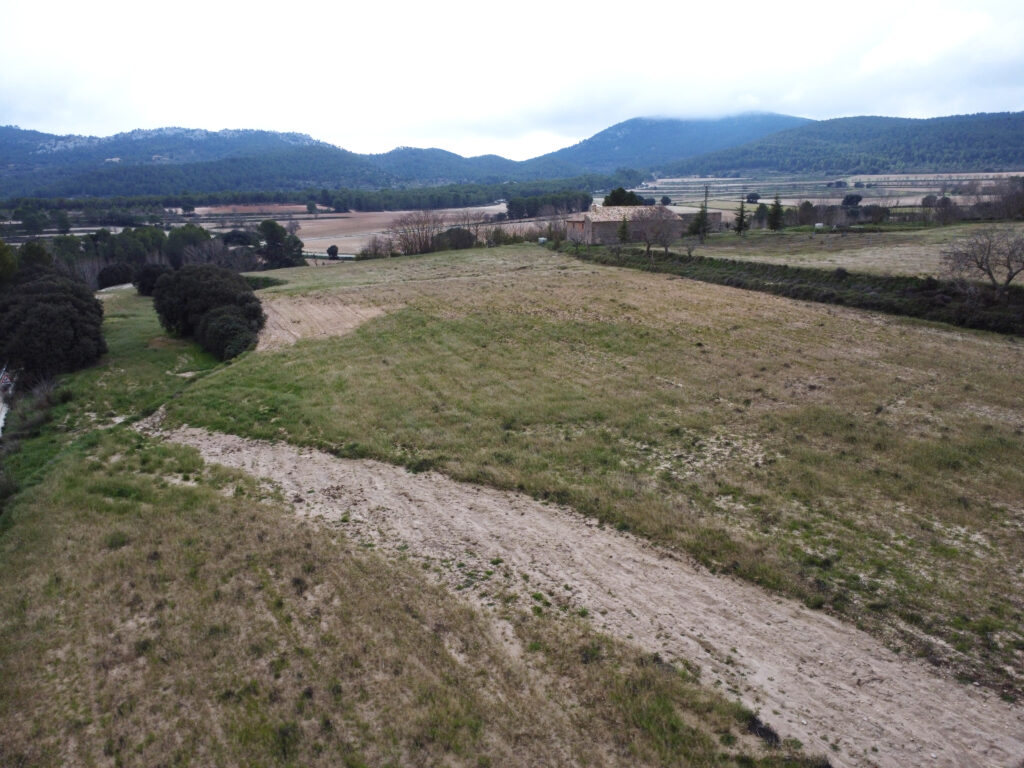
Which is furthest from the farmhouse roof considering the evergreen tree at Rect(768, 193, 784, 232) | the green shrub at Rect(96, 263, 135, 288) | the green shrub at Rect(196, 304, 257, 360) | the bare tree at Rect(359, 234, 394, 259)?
the green shrub at Rect(96, 263, 135, 288)

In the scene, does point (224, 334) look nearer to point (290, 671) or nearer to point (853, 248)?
point (290, 671)

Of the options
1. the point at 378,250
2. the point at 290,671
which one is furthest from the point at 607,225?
the point at 290,671

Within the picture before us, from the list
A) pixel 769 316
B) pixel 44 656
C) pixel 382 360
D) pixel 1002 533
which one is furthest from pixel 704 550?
pixel 769 316

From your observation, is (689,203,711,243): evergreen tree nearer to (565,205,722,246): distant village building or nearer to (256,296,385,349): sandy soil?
(565,205,722,246): distant village building

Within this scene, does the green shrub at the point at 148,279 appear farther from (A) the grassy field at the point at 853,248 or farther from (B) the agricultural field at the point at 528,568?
(A) the grassy field at the point at 853,248

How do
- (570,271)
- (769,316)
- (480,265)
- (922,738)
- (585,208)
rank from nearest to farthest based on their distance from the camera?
(922,738), (769,316), (570,271), (480,265), (585,208)

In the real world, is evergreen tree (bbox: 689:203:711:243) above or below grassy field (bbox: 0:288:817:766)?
above

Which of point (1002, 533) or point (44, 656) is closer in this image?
point (44, 656)

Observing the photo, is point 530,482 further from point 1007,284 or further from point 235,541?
point 1007,284
